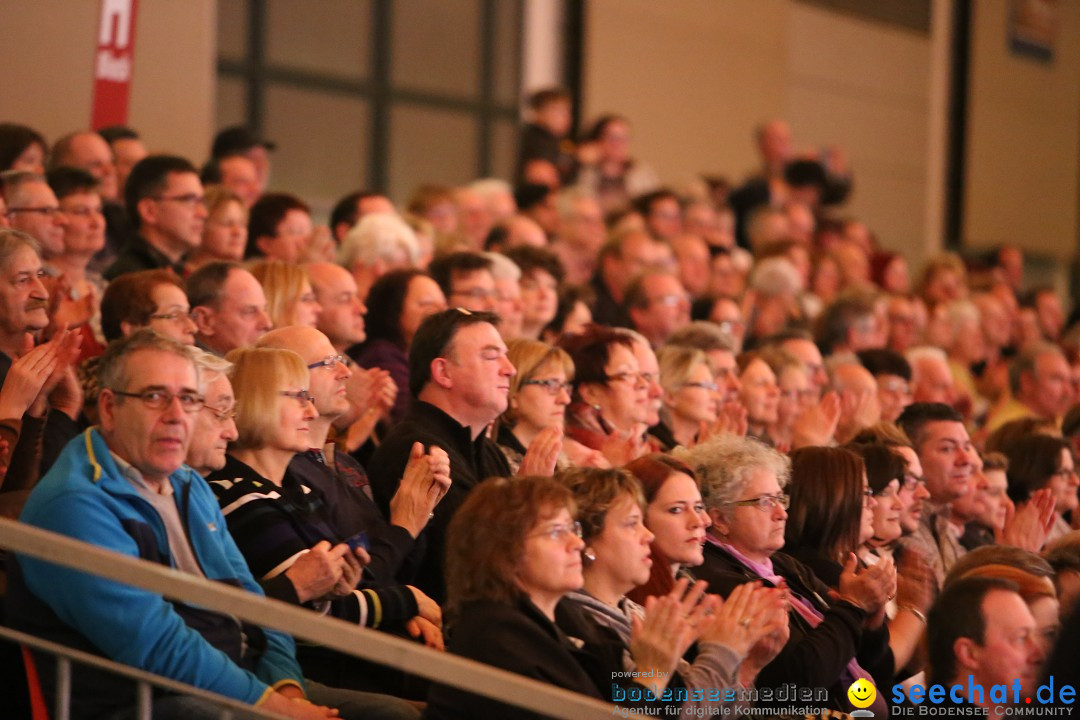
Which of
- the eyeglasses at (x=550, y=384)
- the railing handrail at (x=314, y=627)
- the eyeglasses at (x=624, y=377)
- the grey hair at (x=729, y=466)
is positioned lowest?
the railing handrail at (x=314, y=627)

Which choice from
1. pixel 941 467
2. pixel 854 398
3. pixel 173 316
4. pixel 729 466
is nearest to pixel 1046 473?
pixel 941 467

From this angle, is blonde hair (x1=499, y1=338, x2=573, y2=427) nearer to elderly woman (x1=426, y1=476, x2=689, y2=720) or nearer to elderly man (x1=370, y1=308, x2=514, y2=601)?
elderly man (x1=370, y1=308, x2=514, y2=601)

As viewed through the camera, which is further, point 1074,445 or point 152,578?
point 1074,445

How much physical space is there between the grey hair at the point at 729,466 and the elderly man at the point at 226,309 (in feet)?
4.51

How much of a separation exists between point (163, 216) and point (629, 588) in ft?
8.68

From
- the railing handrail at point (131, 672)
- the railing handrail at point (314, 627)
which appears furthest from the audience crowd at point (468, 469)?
the railing handrail at point (314, 627)

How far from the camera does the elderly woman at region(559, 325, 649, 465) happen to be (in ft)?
15.2

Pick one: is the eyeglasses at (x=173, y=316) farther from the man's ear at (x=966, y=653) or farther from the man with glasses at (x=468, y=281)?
the man's ear at (x=966, y=653)

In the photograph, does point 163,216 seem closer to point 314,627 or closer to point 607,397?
point 607,397

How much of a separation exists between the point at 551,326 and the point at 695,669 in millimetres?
2736

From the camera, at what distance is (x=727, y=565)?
3852mm

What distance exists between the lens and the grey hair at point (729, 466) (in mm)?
3986

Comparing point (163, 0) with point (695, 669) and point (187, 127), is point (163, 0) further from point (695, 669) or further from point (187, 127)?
point (695, 669)

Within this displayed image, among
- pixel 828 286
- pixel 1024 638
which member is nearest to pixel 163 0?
pixel 828 286
